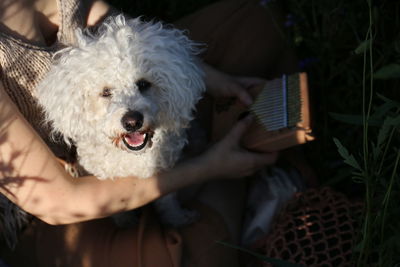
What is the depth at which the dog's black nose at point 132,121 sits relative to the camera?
4.51 feet

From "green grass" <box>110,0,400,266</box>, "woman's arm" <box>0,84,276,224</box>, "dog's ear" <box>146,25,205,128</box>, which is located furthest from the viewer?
"green grass" <box>110,0,400,266</box>

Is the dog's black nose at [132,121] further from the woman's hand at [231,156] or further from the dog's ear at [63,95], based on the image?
the woman's hand at [231,156]

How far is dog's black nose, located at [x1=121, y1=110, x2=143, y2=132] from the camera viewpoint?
1376 mm

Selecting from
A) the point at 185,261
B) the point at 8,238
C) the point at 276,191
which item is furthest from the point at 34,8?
the point at 276,191

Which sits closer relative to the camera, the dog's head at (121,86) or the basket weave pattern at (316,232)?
the dog's head at (121,86)

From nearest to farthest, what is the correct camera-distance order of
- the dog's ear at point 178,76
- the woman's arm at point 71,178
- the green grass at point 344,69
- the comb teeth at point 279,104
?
the woman's arm at point 71,178, the dog's ear at point 178,76, the comb teeth at point 279,104, the green grass at point 344,69

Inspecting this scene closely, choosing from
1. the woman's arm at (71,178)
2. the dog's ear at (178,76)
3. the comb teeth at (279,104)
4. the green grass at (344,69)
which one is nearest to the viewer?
the woman's arm at (71,178)

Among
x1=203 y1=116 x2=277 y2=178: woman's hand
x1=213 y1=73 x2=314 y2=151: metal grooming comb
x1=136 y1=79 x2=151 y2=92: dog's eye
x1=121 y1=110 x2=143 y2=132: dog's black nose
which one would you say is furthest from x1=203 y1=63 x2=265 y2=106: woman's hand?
x1=121 y1=110 x2=143 y2=132: dog's black nose

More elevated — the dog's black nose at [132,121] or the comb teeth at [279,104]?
the dog's black nose at [132,121]

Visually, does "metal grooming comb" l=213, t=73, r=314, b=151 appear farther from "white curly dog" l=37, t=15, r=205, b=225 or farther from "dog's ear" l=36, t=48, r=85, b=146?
"dog's ear" l=36, t=48, r=85, b=146

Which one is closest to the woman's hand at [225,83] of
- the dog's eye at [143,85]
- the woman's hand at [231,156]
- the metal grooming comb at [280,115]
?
the metal grooming comb at [280,115]

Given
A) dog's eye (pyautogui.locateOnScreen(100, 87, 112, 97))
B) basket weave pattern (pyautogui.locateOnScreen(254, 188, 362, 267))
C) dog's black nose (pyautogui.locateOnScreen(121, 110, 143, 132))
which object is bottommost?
basket weave pattern (pyautogui.locateOnScreen(254, 188, 362, 267))

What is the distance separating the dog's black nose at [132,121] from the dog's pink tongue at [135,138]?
0.16 feet

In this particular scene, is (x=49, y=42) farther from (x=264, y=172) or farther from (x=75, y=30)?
(x=264, y=172)
